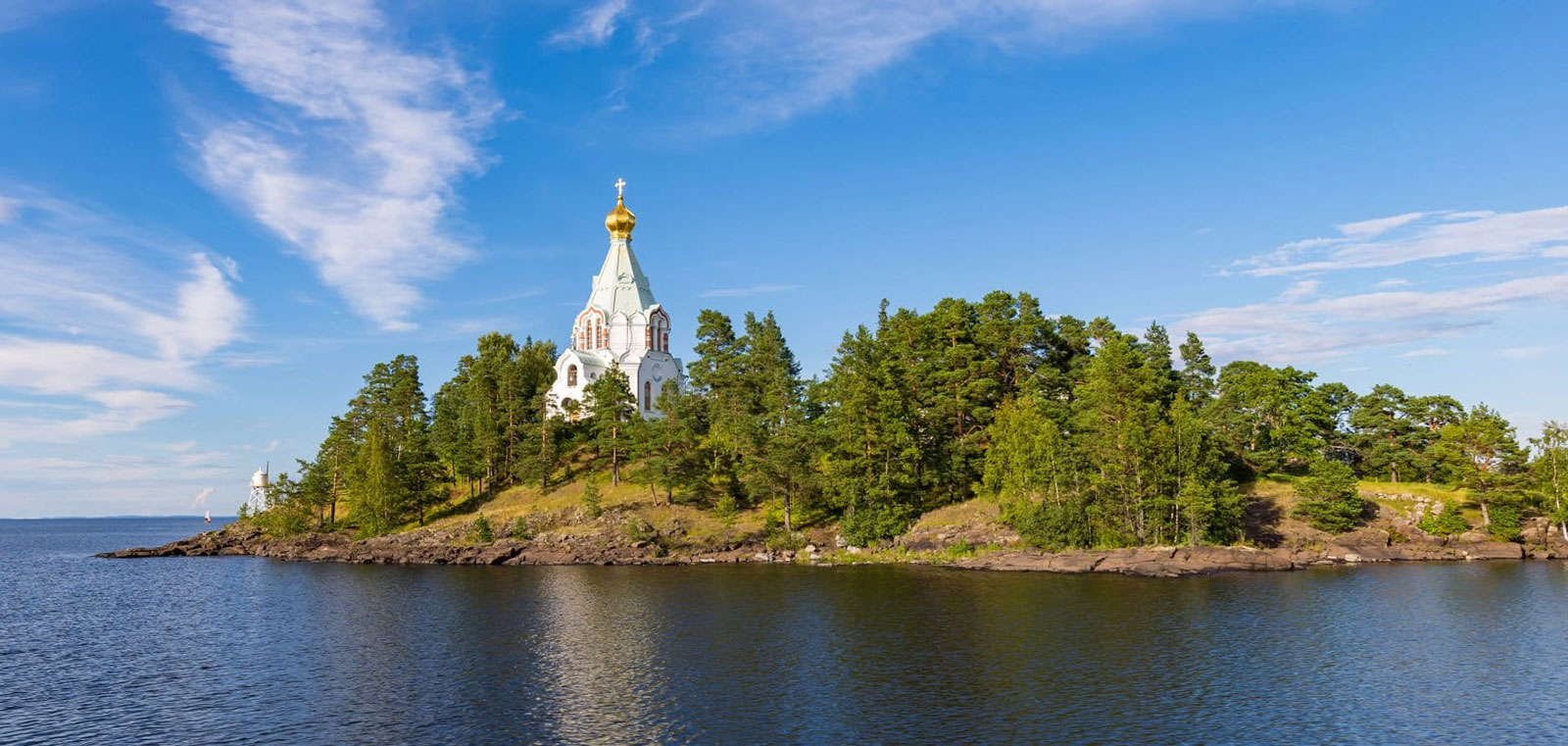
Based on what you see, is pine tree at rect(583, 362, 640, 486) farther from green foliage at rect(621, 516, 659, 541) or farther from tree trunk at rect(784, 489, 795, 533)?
tree trunk at rect(784, 489, 795, 533)

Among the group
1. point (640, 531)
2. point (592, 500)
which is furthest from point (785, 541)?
point (592, 500)

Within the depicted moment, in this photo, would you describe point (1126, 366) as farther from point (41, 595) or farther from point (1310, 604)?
point (41, 595)

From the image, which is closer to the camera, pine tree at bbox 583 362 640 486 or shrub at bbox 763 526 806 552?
shrub at bbox 763 526 806 552

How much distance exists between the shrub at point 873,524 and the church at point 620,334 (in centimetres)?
3623

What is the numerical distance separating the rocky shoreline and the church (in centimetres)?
2360

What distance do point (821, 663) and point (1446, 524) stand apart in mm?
62419

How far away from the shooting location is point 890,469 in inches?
3206

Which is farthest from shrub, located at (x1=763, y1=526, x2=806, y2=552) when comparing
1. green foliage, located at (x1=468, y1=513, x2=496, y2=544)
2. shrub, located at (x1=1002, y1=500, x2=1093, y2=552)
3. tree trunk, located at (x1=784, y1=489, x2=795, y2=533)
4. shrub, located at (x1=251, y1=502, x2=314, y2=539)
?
shrub, located at (x1=251, y1=502, x2=314, y2=539)

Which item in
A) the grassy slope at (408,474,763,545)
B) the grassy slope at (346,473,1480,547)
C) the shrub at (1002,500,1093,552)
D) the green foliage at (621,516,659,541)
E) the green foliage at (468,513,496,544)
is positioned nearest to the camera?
the shrub at (1002,500,1093,552)

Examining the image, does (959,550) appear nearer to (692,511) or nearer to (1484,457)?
(692,511)

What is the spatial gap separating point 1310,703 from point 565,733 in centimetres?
2457

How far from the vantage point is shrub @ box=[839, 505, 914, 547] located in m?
79.4

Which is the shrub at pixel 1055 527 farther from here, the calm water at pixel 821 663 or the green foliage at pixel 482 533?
the green foliage at pixel 482 533

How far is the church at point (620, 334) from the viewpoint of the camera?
357 ft
